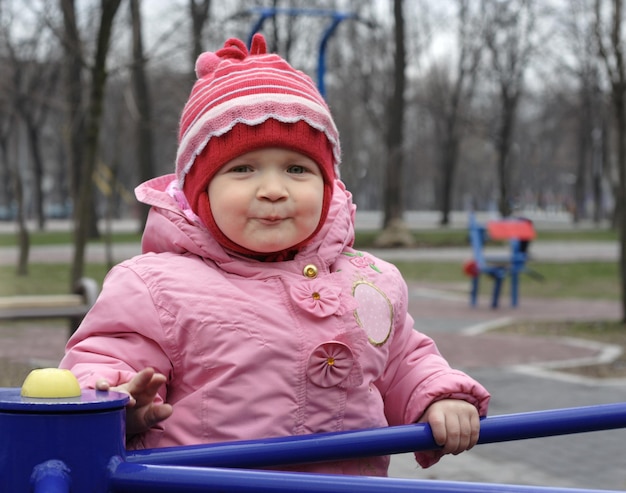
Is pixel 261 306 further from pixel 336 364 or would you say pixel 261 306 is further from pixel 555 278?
pixel 555 278

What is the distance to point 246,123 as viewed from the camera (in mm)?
1951

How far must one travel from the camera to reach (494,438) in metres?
1.66

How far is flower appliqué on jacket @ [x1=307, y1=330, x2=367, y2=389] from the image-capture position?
1.89m

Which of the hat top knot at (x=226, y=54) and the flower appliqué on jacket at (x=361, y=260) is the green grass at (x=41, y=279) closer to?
the hat top knot at (x=226, y=54)

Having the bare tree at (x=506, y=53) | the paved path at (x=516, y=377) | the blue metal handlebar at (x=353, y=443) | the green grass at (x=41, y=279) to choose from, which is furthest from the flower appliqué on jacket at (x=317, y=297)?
the bare tree at (x=506, y=53)

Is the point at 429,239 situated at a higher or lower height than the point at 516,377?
lower

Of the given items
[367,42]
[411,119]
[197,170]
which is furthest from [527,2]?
[197,170]

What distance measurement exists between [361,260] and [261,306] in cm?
32

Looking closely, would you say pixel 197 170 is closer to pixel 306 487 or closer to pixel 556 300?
pixel 306 487

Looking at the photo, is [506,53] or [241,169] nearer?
[241,169]

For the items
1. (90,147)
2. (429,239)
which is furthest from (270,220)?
(429,239)

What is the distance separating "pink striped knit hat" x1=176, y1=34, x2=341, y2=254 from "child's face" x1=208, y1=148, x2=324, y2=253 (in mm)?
21

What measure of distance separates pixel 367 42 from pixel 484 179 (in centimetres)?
4774

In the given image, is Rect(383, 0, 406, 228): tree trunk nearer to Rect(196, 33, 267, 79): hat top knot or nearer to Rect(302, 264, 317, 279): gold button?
Rect(196, 33, 267, 79): hat top knot
